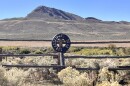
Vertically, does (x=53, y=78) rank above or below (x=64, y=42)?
below

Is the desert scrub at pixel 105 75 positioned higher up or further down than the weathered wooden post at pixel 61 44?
further down

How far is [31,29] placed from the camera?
124m

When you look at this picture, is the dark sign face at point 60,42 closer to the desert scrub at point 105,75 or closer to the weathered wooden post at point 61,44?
the weathered wooden post at point 61,44

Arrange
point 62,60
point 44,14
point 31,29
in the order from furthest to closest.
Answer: point 44,14, point 31,29, point 62,60

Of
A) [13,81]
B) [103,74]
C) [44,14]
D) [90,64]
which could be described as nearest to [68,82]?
Answer: [13,81]

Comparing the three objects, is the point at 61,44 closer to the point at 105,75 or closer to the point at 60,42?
the point at 60,42

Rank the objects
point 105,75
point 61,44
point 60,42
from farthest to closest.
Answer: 1. point 60,42
2. point 61,44
3. point 105,75

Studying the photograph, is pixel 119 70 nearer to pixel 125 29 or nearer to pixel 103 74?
pixel 103 74

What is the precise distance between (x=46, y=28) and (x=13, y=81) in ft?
386

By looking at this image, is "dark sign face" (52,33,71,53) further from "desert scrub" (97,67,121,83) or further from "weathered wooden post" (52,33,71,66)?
"desert scrub" (97,67,121,83)

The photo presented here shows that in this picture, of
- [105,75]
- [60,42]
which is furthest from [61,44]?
[105,75]

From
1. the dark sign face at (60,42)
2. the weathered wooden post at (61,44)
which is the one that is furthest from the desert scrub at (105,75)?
the dark sign face at (60,42)

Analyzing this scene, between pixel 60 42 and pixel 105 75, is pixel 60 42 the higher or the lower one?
the higher one

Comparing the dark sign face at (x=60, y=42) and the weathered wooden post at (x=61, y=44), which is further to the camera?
the dark sign face at (x=60, y=42)
